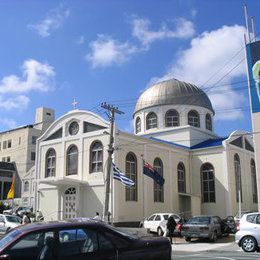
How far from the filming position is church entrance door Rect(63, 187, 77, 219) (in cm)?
3564

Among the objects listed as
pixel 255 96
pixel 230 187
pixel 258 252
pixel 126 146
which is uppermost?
pixel 255 96

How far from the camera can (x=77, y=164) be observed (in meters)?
37.1

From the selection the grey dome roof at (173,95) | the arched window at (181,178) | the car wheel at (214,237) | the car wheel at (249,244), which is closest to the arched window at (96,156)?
the arched window at (181,178)

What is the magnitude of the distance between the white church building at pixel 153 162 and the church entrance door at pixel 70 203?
86 millimetres

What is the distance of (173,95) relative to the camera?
154ft

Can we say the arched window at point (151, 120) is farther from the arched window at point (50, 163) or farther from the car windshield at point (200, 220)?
the car windshield at point (200, 220)

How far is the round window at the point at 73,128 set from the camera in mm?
38084

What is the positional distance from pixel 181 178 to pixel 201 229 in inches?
651

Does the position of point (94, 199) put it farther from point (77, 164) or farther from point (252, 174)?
point (252, 174)

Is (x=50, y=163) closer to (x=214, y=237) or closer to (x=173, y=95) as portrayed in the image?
(x=173, y=95)

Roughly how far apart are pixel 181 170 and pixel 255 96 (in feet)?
45.4

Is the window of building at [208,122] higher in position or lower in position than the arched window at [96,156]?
higher

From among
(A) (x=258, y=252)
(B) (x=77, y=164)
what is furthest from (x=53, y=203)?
(A) (x=258, y=252)

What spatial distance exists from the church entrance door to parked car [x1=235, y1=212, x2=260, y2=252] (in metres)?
19.6
